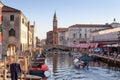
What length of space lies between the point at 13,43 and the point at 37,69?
22.8 metres

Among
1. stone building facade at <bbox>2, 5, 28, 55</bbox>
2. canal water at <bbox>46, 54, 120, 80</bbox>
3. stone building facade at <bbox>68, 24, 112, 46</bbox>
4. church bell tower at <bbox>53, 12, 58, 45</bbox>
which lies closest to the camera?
canal water at <bbox>46, 54, 120, 80</bbox>

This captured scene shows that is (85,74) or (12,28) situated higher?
(12,28)

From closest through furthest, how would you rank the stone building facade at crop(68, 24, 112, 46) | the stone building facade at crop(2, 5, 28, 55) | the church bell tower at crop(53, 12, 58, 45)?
the stone building facade at crop(2, 5, 28, 55)
the stone building facade at crop(68, 24, 112, 46)
the church bell tower at crop(53, 12, 58, 45)

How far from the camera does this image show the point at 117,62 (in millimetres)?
46281

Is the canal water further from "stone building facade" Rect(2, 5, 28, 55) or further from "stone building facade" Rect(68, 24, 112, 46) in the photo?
"stone building facade" Rect(68, 24, 112, 46)

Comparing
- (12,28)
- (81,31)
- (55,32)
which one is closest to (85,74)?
(12,28)

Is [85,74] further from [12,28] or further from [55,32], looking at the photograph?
[55,32]

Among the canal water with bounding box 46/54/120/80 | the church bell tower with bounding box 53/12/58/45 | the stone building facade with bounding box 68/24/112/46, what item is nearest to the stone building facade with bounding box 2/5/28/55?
the canal water with bounding box 46/54/120/80

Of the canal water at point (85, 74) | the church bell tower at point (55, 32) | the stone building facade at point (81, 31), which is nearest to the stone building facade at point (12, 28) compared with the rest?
the canal water at point (85, 74)

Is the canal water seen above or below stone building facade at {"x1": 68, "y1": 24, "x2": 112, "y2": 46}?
below

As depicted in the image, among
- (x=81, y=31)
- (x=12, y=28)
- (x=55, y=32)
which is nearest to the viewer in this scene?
(x=12, y=28)

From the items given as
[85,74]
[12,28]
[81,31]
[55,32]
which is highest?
[55,32]

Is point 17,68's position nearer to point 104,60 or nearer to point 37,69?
point 37,69

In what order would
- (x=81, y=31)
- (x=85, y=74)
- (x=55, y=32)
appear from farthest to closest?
(x=55, y=32) → (x=81, y=31) → (x=85, y=74)
